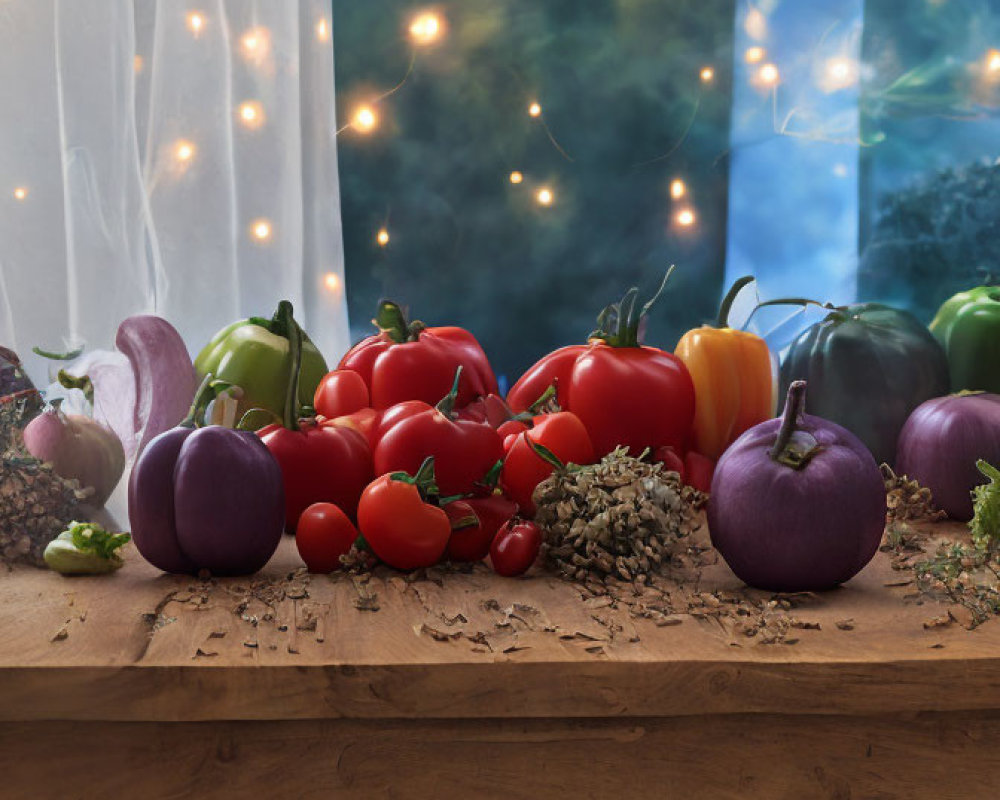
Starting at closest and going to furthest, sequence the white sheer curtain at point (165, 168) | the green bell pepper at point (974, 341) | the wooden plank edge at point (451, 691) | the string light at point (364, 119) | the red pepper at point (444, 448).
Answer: the wooden plank edge at point (451, 691), the red pepper at point (444, 448), the green bell pepper at point (974, 341), the white sheer curtain at point (165, 168), the string light at point (364, 119)

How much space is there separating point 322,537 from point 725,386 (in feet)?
1.68

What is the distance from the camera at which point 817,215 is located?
1780 mm

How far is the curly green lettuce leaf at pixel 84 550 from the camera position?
2.56 ft

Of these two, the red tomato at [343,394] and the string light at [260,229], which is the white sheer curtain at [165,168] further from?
the red tomato at [343,394]

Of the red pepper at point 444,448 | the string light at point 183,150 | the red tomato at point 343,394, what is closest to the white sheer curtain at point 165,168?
the string light at point 183,150

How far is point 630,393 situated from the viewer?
1.02 meters

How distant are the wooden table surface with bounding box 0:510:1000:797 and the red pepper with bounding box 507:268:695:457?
16.6 inches

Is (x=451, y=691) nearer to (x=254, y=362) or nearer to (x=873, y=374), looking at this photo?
(x=254, y=362)

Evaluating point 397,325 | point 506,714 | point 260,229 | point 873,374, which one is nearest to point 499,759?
point 506,714

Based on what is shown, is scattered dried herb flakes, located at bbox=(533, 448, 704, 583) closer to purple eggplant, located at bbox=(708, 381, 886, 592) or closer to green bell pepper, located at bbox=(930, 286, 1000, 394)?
purple eggplant, located at bbox=(708, 381, 886, 592)

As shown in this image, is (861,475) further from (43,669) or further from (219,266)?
(219,266)

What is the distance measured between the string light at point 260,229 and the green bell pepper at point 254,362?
43cm

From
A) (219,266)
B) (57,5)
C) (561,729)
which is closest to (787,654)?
(561,729)

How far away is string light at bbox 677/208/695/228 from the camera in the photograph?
70.0 inches
